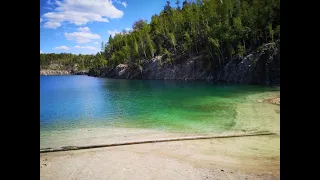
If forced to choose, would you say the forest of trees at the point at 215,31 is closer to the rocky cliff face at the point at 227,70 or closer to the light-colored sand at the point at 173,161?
the rocky cliff face at the point at 227,70

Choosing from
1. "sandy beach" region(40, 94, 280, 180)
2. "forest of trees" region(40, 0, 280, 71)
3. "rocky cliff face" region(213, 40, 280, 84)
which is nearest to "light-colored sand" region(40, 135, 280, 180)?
"sandy beach" region(40, 94, 280, 180)

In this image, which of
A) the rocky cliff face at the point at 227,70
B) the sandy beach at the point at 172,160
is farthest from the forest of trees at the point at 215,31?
the sandy beach at the point at 172,160

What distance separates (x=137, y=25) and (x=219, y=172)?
95202 millimetres

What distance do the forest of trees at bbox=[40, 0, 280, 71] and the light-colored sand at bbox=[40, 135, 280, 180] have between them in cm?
3593

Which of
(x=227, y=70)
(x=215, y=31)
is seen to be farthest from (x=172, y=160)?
(x=215, y=31)

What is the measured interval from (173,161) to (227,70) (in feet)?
132

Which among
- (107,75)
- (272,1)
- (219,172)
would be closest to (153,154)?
(219,172)

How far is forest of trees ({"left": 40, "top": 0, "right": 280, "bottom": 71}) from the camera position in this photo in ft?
143

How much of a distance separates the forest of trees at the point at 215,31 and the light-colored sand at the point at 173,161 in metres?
35.9

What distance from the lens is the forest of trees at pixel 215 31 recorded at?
4362cm

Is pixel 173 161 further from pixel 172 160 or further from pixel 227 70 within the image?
pixel 227 70

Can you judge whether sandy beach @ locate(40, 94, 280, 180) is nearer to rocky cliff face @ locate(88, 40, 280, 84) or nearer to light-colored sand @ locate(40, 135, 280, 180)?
light-colored sand @ locate(40, 135, 280, 180)

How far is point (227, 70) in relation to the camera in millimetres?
45375
